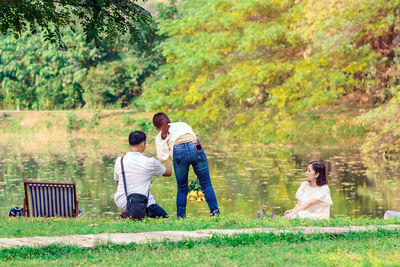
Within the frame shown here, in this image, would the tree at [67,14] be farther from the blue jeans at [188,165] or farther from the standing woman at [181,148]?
the blue jeans at [188,165]

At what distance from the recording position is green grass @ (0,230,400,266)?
21.7 feet

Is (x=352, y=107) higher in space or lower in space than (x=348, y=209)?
higher

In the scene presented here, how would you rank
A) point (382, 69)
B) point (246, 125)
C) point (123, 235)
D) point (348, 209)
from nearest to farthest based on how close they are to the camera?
point (123, 235) → point (348, 209) → point (382, 69) → point (246, 125)

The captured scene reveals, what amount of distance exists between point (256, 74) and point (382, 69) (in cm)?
523

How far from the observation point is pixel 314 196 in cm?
1021

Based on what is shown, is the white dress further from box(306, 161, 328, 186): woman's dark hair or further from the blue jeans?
the blue jeans

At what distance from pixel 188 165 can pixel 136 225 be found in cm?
161

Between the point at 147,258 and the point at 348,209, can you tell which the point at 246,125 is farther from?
the point at 147,258

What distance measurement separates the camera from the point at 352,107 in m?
30.9

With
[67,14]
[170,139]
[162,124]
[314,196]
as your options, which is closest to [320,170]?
[314,196]

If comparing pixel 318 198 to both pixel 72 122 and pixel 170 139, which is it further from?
pixel 72 122

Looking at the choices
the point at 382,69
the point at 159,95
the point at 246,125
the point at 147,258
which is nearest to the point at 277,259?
the point at 147,258

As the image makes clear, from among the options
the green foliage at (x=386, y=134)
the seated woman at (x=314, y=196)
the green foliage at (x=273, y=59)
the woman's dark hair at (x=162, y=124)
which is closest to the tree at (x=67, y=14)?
the woman's dark hair at (x=162, y=124)

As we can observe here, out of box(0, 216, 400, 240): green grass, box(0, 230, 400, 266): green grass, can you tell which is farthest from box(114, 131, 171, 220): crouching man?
box(0, 230, 400, 266): green grass
